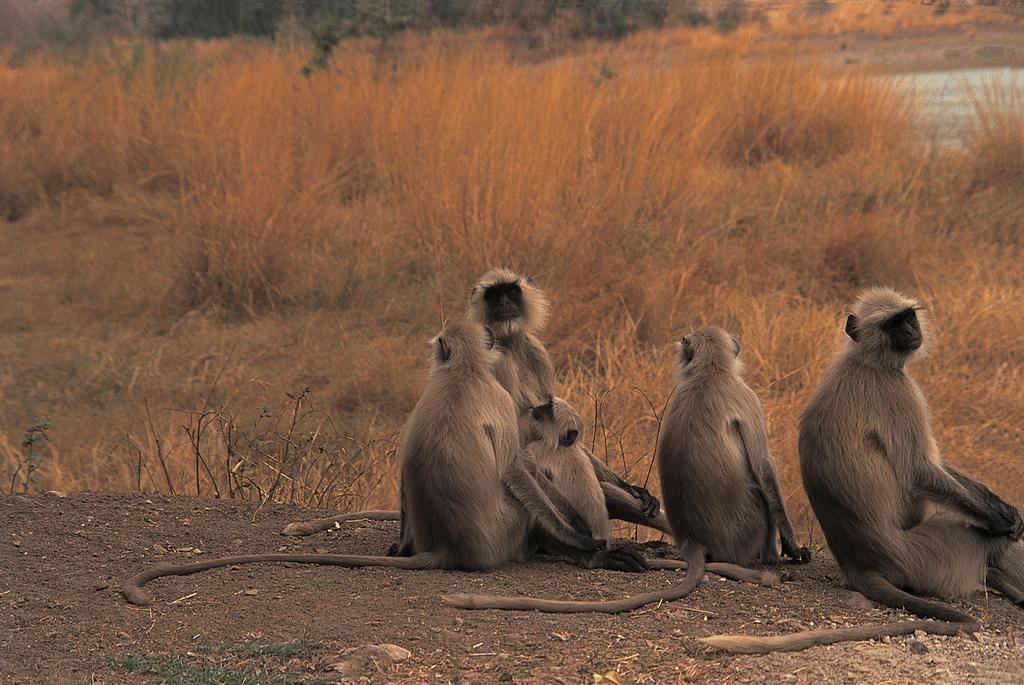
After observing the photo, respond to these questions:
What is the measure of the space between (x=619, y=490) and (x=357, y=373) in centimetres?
384

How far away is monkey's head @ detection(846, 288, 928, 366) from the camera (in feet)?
12.3

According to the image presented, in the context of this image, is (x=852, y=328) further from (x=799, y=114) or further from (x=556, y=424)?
(x=799, y=114)

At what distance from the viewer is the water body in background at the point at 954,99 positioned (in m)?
12.0

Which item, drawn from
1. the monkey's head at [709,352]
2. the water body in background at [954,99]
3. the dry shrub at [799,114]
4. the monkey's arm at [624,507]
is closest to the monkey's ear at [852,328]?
the monkey's head at [709,352]

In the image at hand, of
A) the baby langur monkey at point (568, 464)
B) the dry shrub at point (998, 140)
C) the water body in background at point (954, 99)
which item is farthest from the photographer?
the water body in background at point (954, 99)

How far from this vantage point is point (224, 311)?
916cm

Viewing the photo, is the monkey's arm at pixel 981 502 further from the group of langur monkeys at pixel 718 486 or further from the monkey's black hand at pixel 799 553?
the monkey's black hand at pixel 799 553

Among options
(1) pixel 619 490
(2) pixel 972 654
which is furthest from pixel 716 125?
(2) pixel 972 654

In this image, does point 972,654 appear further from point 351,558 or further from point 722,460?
point 351,558

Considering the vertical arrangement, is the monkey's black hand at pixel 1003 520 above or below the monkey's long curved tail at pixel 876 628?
above

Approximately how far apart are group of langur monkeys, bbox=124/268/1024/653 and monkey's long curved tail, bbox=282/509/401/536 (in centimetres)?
43

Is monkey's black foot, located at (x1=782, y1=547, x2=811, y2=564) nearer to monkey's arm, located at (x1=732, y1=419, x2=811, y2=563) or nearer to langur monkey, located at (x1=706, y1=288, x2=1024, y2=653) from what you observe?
monkey's arm, located at (x1=732, y1=419, x2=811, y2=563)

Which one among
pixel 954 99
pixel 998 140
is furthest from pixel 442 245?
pixel 954 99

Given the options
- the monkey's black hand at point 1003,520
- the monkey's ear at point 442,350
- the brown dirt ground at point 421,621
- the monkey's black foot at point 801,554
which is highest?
the monkey's ear at point 442,350
